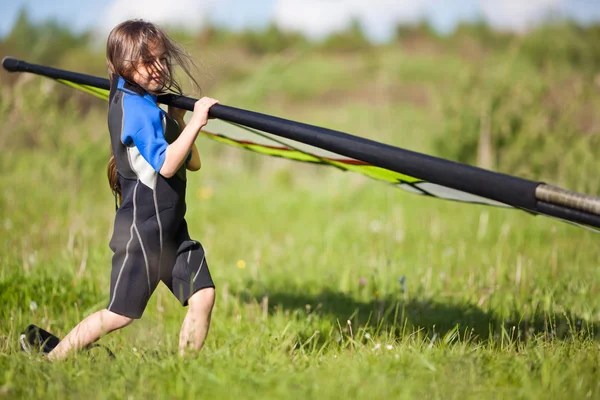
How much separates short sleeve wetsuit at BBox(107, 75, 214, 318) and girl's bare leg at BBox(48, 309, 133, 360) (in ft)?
0.12

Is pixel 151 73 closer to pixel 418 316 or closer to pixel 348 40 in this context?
pixel 418 316

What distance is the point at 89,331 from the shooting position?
2.15m

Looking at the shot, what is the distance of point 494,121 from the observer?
21.5ft

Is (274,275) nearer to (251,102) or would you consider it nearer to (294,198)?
(294,198)

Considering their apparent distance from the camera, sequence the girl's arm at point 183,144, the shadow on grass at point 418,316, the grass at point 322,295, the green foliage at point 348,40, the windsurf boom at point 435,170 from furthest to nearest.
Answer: the green foliage at point 348,40 < the shadow on grass at point 418,316 < the girl's arm at point 183,144 < the grass at point 322,295 < the windsurf boom at point 435,170

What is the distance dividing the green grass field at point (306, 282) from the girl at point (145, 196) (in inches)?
6.5

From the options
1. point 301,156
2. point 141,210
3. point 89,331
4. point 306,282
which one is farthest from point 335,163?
point 89,331

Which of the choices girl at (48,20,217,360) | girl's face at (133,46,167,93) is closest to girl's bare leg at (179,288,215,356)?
girl at (48,20,217,360)

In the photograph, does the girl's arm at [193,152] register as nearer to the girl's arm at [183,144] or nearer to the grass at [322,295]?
the girl's arm at [183,144]

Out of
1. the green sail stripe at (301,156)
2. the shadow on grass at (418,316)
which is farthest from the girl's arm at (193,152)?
the shadow on grass at (418,316)

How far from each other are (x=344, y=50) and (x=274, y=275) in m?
16.8

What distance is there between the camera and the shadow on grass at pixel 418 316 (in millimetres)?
2787

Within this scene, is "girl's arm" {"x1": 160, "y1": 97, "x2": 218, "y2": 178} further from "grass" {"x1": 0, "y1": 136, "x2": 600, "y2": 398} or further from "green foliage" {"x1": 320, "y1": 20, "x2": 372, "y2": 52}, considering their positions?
"green foliage" {"x1": 320, "y1": 20, "x2": 372, "y2": 52}

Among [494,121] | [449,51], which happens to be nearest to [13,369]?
[494,121]
